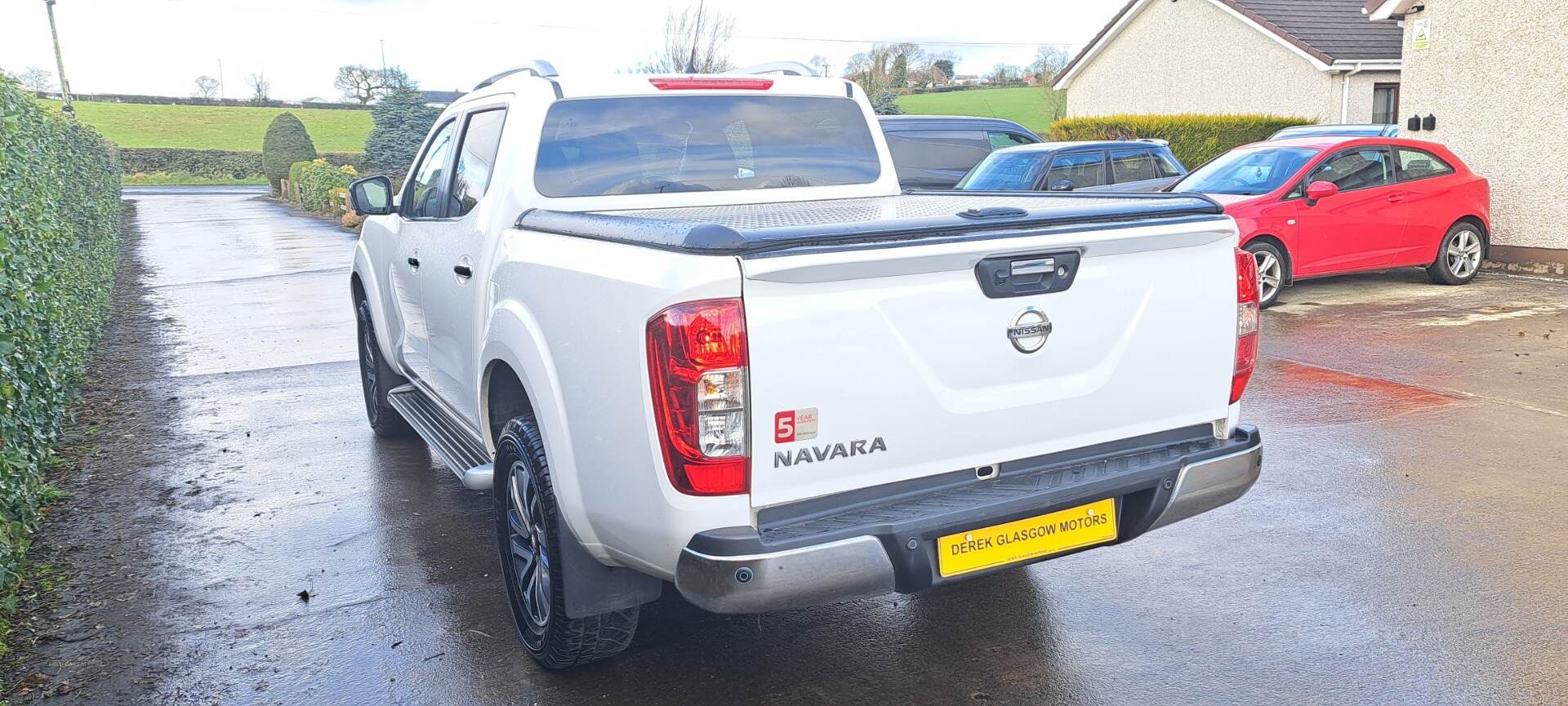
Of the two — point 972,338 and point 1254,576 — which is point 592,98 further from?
point 1254,576

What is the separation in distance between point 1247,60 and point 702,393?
2811 cm

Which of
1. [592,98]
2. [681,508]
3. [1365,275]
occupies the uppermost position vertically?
[592,98]

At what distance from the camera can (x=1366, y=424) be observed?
22.5ft

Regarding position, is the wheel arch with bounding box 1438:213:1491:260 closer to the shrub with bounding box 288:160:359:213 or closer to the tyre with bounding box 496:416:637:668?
the tyre with bounding box 496:416:637:668

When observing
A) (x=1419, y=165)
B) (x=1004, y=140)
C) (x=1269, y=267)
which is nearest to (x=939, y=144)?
(x=1004, y=140)

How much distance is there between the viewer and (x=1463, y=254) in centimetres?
1224

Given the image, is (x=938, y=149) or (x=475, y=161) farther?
(x=938, y=149)

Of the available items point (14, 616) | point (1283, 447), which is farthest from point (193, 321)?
point (1283, 447)

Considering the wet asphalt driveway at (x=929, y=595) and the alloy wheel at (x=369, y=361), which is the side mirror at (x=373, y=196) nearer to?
the alloy wheel at (x=369, y=361)

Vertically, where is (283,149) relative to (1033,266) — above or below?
above

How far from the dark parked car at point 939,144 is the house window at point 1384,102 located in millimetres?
13197

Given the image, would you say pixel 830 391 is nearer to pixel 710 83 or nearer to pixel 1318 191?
pixel 710 83

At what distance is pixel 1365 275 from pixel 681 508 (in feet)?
40.9

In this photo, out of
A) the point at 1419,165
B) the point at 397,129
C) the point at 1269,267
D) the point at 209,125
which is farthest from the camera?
the point at 209,125
